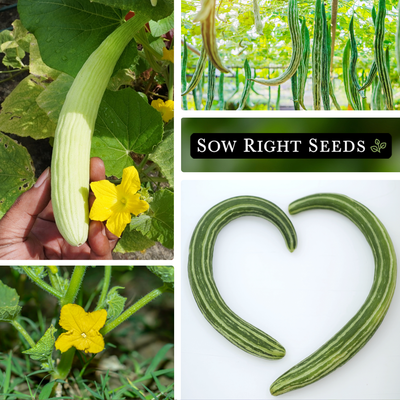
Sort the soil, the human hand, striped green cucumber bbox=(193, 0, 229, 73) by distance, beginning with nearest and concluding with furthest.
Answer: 1. striped green cucumber bbox=(193, 0, 229, 73)
2. the human hand
3. the soil

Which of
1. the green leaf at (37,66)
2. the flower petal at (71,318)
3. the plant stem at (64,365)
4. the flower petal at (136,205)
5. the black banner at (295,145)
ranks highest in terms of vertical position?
the green leaf at (37,66)

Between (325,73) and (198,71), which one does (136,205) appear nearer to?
(198,71)

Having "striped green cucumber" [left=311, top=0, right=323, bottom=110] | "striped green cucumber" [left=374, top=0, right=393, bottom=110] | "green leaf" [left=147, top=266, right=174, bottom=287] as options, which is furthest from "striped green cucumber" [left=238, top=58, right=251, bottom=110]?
"green leaf" [left=147, top=266, right=174, bottom=287]

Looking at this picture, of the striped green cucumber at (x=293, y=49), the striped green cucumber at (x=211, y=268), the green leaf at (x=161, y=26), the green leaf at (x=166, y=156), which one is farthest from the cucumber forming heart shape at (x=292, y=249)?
the green leaf at (x=161, y=26)

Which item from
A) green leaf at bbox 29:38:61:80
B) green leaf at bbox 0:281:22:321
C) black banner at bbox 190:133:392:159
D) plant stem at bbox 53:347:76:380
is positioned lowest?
plant stem at bbox 53:347:76:380

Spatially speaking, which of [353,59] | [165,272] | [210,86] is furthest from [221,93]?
[165,272]

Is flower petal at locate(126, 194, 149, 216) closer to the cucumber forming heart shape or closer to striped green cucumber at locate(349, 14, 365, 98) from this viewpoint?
the cucumber forming heart shape

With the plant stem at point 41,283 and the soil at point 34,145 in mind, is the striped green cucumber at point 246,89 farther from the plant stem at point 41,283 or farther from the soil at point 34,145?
the plant stem at point 41,283
